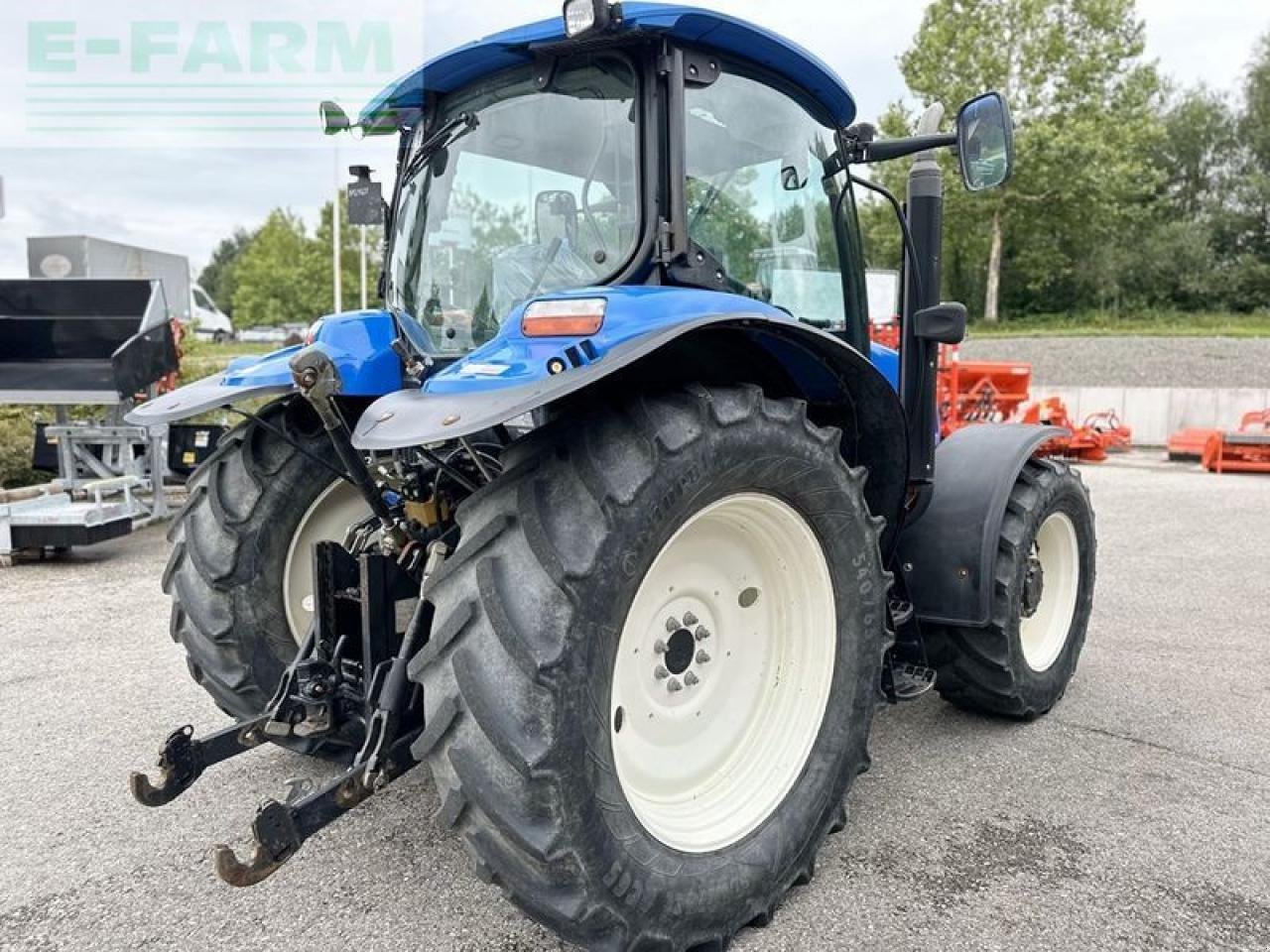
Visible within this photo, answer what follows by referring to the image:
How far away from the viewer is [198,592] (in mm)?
2945

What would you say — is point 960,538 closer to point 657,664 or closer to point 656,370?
point 657,664

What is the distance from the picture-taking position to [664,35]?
2.36 metres

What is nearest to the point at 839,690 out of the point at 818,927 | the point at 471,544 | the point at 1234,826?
the point at 818,927

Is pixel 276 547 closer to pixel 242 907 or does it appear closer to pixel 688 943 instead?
pixel 242 907

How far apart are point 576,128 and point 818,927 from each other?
2.13 m

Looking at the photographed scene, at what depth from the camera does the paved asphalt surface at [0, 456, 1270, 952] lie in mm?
2295

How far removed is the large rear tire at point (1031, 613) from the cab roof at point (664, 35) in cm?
157

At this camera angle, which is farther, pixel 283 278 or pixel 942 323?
pixel 283 278

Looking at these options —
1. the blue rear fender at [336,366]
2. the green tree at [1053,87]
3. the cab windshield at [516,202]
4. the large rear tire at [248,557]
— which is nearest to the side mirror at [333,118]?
the cab windshield at [516,202]

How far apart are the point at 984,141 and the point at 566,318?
1.66 meters

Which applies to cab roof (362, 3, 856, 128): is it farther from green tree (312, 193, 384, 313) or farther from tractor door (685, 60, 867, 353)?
green tree (312, 193, 384, 313)

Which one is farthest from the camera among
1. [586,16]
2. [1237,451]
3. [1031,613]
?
[1237,451]

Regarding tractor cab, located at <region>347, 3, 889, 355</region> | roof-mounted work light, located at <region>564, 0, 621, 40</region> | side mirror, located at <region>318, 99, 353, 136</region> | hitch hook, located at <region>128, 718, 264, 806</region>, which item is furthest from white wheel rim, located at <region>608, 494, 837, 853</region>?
side mirror, located at <region>318, 99, 353, 136</region>

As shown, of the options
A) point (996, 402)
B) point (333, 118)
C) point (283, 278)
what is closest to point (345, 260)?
point (283, 278)
